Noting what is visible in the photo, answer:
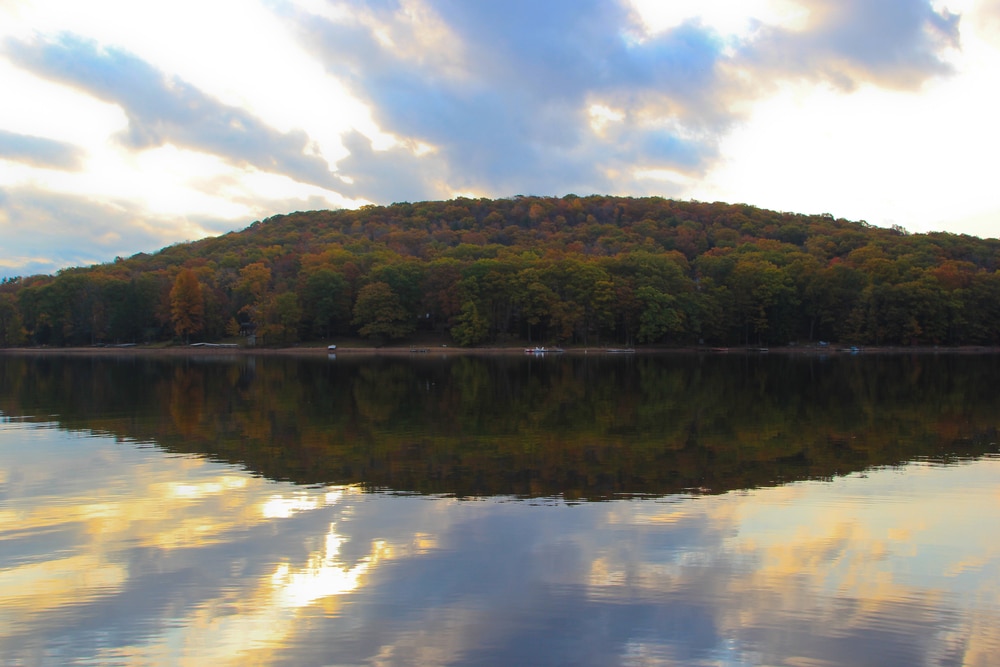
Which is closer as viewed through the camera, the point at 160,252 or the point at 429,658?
the point at 429,658

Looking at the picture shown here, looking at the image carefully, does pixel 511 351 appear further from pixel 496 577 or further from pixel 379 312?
pixel 496 577

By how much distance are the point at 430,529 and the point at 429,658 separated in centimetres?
448

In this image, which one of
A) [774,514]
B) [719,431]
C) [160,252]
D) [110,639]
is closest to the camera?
[110,639]

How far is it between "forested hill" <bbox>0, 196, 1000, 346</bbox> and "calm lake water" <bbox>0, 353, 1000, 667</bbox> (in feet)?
231

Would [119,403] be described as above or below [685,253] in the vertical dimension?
below

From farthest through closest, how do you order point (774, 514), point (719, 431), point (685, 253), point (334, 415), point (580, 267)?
1. point (685, 253)
2. point (580, 267)
3. point (334, 415)
4. point (719, 431)
5. point (774, 514)

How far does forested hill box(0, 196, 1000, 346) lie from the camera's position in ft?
309

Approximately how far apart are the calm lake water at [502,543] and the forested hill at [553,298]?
70.4m

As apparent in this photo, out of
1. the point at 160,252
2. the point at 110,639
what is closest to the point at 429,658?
the point at 110,639

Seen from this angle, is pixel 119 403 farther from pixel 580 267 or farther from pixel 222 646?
pixel 580 267

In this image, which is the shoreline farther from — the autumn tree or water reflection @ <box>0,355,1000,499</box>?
water reflection @ <box>0,355,1000,499</box>

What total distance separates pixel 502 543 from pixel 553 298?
8316cm

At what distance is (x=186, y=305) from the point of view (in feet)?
336

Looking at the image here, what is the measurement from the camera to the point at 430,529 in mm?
12586
